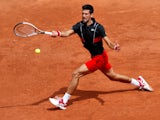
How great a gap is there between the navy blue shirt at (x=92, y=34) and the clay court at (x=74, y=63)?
148cm

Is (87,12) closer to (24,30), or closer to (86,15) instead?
(86,15)

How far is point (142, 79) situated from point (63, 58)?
3241 millimetres

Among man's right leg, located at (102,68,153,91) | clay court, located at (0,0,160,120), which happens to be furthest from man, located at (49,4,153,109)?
clay court, located at (0,0,160,120)

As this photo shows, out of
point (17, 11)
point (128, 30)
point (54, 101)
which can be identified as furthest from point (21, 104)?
point (17, 11)

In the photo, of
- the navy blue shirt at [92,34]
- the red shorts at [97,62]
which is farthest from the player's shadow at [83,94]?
the navy blue shirt at [92,34]

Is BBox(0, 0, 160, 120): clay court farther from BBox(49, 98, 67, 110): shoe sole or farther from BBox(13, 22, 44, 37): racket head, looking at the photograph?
BBox(13, 22, 44, 37): racket head

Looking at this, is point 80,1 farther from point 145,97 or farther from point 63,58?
point 145,97

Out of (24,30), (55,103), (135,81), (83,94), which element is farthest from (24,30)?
(135,81)

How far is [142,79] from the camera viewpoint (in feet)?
40.9

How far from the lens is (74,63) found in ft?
47.2

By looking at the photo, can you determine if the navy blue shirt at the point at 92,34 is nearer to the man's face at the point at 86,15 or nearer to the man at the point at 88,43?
the man at the point at 88,43

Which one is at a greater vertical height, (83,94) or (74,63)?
(74,63)

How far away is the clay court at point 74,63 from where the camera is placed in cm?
1165

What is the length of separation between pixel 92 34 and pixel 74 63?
124 inches
